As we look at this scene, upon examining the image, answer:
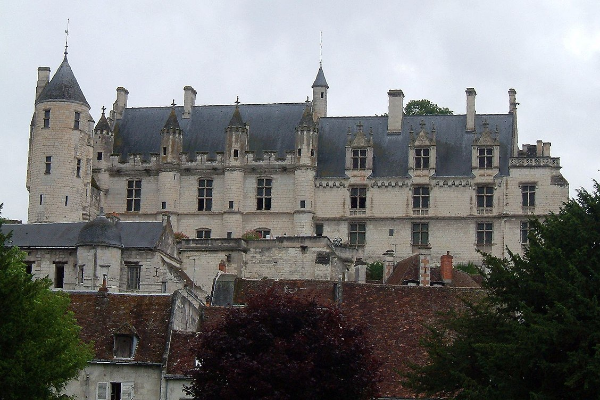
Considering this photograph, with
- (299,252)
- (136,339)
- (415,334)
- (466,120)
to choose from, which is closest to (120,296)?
(136,339)

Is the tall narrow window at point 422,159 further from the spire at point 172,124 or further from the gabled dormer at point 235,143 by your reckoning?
the spire at point 172,124

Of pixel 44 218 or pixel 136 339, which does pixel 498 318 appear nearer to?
pixel 136 339

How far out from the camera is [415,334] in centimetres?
3800

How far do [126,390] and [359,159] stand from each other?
94.7 feet

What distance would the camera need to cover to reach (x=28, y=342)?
2998cm

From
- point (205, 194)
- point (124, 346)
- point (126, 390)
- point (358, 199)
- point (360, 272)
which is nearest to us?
point (126, 390)

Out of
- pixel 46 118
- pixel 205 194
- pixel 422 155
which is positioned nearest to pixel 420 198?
pixel 422 155

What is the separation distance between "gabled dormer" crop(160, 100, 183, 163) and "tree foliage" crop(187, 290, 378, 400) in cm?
3213

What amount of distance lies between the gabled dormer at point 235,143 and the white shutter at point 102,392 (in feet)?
91.8

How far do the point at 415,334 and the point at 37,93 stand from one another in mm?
31582

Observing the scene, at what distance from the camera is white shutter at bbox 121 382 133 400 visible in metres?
36.4

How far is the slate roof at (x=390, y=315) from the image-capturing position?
119 feet

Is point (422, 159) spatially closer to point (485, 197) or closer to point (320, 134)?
point (485, 197)

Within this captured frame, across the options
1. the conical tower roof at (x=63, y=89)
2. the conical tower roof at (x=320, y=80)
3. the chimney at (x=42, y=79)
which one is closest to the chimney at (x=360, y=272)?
the conical tower roof at (x=320, y=80)
